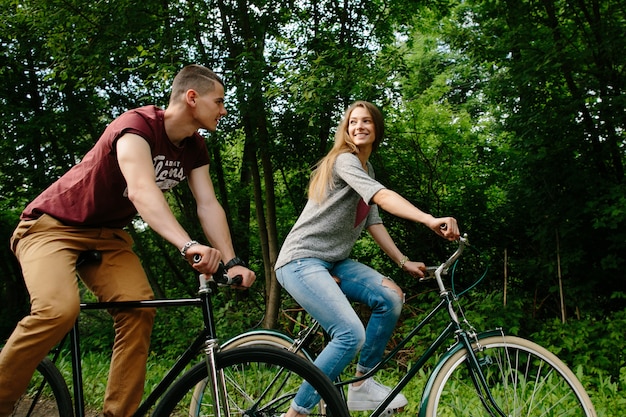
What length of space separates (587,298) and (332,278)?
4.88 meters

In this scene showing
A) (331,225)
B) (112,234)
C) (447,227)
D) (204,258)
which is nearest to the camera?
(204,258)

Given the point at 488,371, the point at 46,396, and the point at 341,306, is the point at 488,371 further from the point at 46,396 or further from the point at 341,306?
the point at 46,396

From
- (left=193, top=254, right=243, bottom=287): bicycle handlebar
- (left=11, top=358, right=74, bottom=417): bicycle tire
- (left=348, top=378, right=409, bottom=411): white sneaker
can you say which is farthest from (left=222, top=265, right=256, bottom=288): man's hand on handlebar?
(left=11, top=358, right=74, bottom=417): bicycle tire

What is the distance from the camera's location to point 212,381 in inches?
89.3

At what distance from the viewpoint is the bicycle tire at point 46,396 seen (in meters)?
2.82

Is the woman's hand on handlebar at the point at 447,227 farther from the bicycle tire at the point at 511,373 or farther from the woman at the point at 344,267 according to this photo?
the bicycle tire at the point at 511,373

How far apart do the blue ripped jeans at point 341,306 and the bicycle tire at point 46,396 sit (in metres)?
1.17

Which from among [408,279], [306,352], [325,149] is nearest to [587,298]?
[408,279]

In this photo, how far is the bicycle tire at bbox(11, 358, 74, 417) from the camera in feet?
9.27

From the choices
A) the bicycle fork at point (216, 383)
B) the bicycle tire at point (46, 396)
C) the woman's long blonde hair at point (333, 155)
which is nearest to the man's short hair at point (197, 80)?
the woman's long blonde hair at point (333, 155)

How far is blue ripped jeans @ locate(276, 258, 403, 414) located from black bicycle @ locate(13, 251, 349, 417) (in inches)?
8.3

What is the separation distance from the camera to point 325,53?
590cm

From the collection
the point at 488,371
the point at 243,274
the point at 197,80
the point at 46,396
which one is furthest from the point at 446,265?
the point at 46,396

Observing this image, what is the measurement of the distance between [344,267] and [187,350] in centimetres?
96
